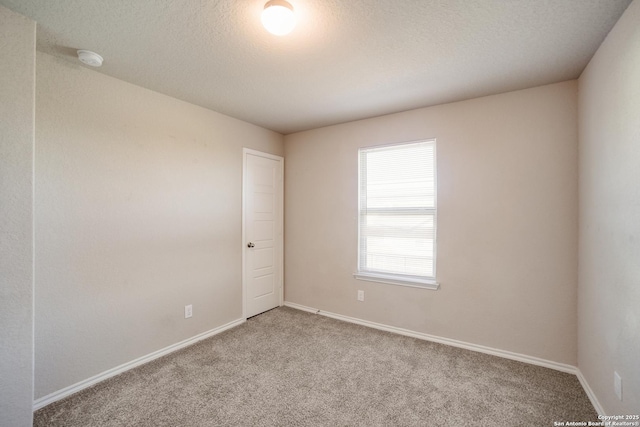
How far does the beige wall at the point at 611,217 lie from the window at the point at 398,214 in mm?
1191

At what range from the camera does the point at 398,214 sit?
3.26 m

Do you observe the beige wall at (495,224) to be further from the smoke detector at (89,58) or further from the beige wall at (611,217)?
the smoke detector at (89,58)

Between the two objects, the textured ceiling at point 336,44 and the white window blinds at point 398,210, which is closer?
the textured ceiling at point 336,44

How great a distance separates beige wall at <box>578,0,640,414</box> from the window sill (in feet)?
3.88

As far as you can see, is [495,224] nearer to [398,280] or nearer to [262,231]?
[398,280]

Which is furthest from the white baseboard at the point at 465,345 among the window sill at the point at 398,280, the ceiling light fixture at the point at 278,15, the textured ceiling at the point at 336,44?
the ceiling light fixture at the point at 278,15

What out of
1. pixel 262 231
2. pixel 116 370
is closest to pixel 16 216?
pixel 116 370

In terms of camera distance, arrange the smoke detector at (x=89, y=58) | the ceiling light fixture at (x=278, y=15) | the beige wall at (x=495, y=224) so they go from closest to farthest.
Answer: the ceiling light fixture at (x=278, y=15), the smoke detector at (x=89, y=58), the beige wall at (x=495, y=224)

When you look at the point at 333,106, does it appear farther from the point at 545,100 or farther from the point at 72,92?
the point at 72,92

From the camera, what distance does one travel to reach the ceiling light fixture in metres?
1.49

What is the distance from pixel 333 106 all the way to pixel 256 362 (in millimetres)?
2671

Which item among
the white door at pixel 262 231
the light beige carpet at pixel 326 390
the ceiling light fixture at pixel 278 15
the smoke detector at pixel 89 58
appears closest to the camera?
the ceiling light fixture at pixel 278 15

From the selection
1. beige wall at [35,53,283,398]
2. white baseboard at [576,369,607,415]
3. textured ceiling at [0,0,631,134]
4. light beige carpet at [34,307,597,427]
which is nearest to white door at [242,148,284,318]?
beige wall at [35,53,283,398]

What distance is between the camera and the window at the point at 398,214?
3070 millimetres
